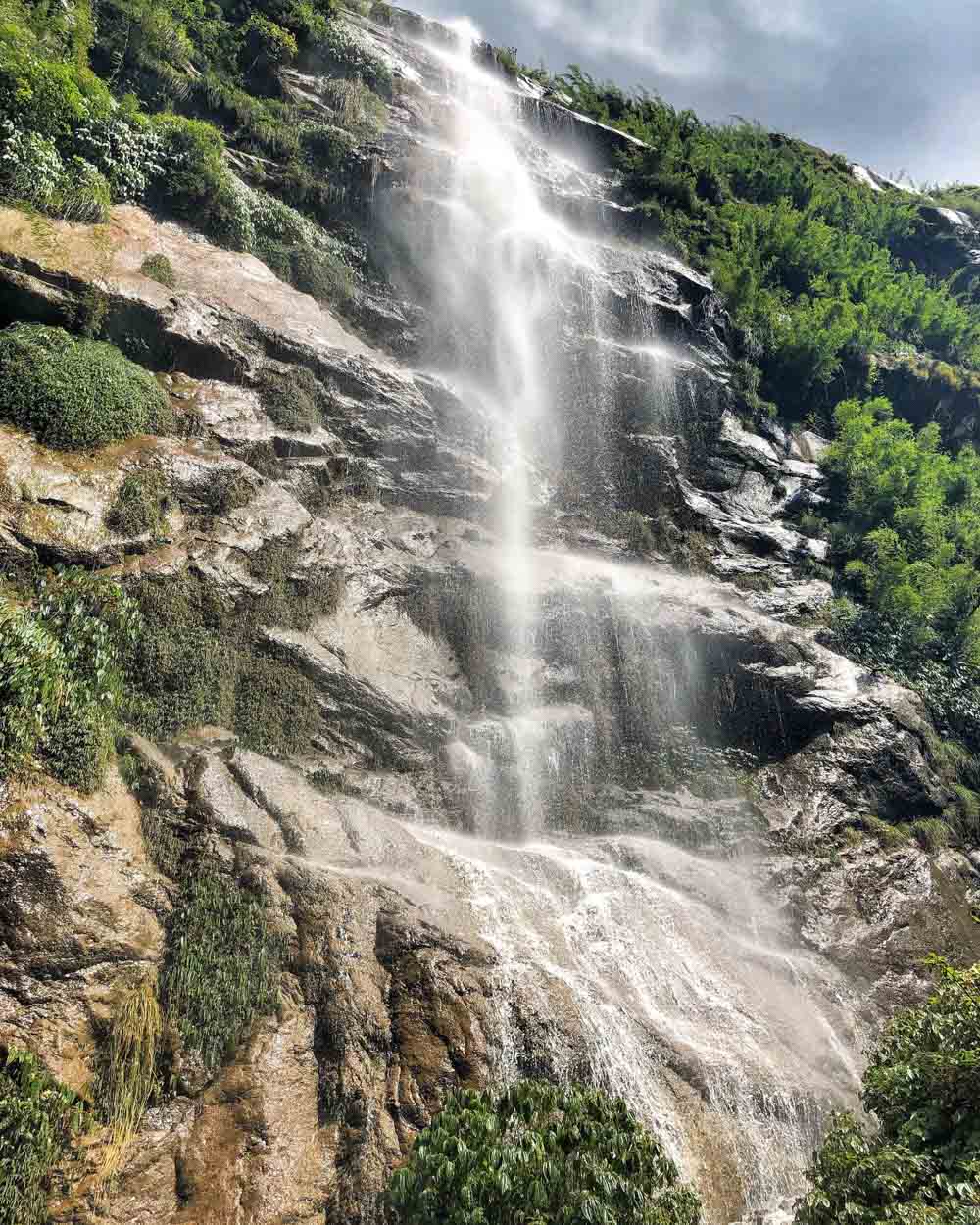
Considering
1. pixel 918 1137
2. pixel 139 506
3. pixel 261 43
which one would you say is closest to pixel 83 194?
pixel 139 506

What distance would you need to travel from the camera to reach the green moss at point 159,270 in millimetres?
17531

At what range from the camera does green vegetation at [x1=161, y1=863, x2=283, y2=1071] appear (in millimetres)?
9016

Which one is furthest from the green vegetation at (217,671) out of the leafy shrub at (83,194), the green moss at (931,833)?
the green moss at (931,833)

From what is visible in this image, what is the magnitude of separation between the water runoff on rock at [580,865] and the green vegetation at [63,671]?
5.18 meters

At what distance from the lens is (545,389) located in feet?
81.0

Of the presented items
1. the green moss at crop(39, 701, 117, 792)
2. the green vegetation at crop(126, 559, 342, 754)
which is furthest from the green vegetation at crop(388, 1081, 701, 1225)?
the green vegetation at crop(126, 559, 342, 754)

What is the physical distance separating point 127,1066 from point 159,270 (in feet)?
53.0

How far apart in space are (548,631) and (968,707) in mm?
12668

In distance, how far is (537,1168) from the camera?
21.6 ft

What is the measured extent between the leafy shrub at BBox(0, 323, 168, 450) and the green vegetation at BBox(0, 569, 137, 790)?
10.2ft

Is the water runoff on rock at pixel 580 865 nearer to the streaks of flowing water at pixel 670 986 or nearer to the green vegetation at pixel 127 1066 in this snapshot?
the streaks of flowing water at pixel 670 986

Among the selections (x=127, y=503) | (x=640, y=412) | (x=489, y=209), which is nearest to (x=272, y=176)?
(x=489, y=209)

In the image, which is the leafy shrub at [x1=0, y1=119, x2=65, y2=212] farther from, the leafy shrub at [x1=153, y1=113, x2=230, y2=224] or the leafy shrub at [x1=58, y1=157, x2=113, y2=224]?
the leafy shrub at [x1=153, y1=113, x2=230, y2=224]

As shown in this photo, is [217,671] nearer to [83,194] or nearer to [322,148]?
[83,194]
